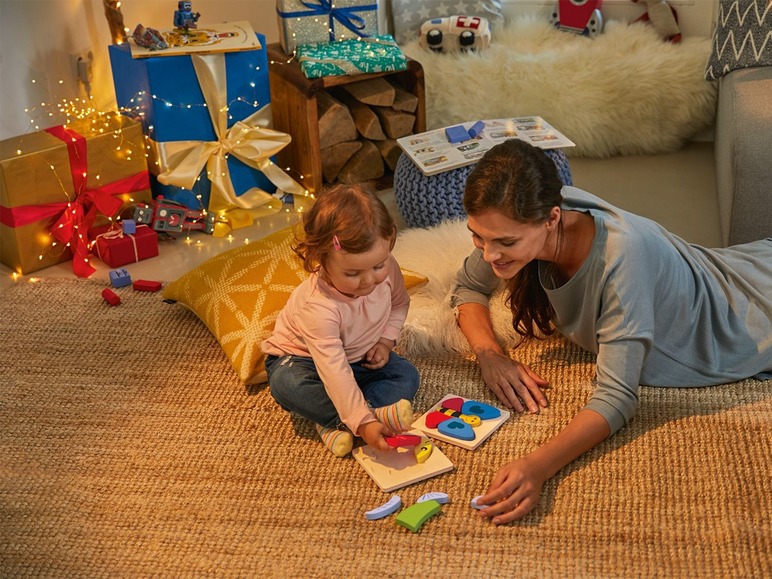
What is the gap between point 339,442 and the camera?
5.58 feet

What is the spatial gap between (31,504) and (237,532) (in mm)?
394

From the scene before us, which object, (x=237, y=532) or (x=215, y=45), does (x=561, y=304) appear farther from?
(x=215, y=45)

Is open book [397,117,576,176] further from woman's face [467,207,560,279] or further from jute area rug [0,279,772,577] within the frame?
woman's face [467,207,560,279]

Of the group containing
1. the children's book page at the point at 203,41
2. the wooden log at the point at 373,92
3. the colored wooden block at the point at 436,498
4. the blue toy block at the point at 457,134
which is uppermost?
the children's book page at the point at 203,41

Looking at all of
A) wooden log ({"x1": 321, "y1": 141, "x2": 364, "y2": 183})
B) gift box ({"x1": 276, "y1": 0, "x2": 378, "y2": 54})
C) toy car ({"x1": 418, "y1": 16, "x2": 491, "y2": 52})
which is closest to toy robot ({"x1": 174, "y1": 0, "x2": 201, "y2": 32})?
gift box ({"x1": 276, "y1": 0, "x2": 378, "y2": 54})

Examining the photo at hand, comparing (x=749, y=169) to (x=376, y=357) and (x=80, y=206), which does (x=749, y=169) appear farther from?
(x=80, y=206)

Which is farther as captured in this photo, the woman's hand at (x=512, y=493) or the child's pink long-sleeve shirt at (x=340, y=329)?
the child's pink long-sleeve shirt at (x=340, y=329)

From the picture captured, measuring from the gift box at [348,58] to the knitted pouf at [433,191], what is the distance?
14.9 inches

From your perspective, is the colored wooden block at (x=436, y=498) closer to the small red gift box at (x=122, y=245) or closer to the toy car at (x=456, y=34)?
the small red gift box at (x=122, y=245)

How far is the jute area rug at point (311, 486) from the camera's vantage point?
4.78 feet

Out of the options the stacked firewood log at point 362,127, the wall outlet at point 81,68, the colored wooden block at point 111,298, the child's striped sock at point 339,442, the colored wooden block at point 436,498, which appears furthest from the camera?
the wall outlet at point 81,68

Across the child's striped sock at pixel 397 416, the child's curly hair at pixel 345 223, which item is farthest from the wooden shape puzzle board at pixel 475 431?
the child's curly hair at pixel 345 223

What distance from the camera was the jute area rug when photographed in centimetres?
146

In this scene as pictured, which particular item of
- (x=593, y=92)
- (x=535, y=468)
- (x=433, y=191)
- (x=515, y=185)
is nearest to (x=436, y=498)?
(x=535, y=468)
